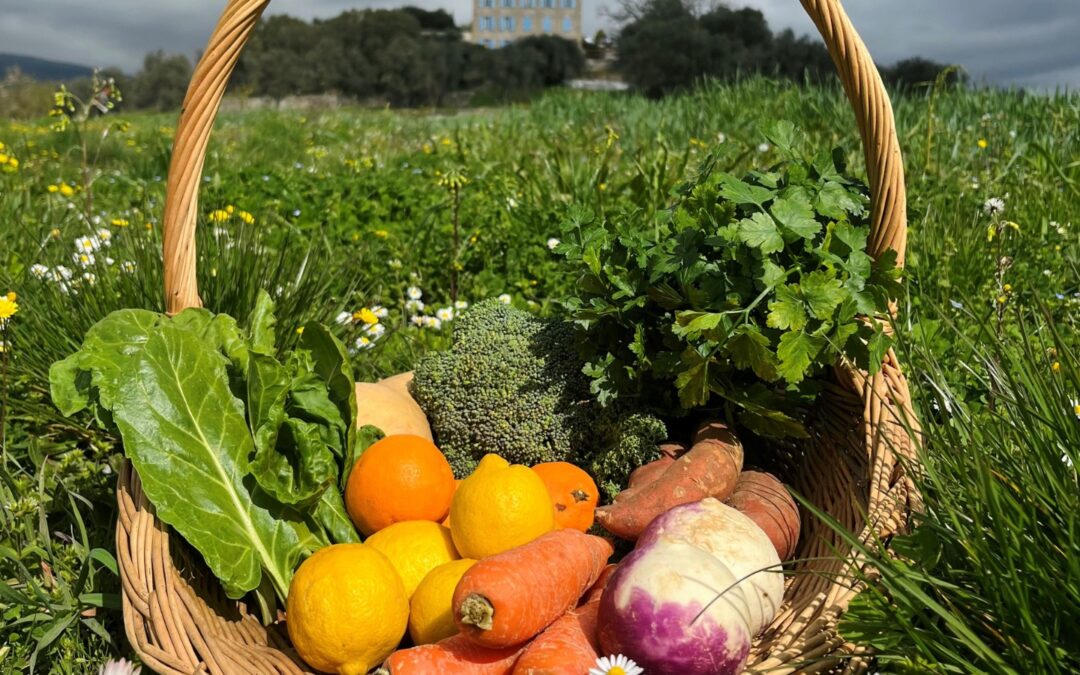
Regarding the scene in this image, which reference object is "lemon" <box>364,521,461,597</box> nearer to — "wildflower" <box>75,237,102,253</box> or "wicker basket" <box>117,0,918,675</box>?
"wicker basket" <box>117,0,918,675</box>

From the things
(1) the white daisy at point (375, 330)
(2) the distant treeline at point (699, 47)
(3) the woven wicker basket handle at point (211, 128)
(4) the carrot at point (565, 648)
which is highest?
(2) the distant treeline at point (699, 47)

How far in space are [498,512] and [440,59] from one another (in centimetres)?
3257

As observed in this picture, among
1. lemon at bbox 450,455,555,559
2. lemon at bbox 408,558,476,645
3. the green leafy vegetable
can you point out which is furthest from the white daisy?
lemon at bbox 408,558,476,645

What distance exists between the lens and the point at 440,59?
32344 mm

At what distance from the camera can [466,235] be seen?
436 centimetres

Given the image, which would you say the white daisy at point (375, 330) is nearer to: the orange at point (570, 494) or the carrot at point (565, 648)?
the orange at point (570, 494)

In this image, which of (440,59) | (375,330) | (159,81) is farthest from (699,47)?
(159,81)

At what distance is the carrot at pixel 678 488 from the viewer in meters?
1.99

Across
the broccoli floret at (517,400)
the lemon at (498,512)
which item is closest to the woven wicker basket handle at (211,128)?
the broccoli floret at (517,400)

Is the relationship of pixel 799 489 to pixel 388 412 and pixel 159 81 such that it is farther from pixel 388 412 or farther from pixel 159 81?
pixel 159 81

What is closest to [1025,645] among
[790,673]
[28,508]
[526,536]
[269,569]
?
[790,673]

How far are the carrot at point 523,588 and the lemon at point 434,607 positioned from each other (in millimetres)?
137

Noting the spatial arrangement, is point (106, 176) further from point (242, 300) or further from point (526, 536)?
point (526, 536)

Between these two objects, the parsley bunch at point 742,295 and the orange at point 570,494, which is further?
the orange at point 570,494
